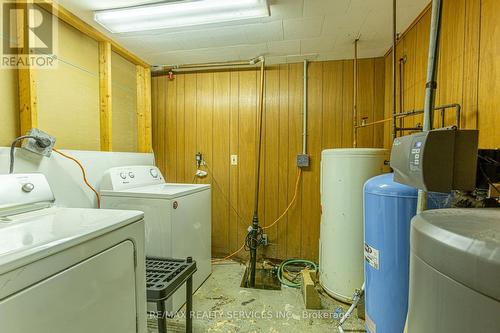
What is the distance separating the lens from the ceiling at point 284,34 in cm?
176

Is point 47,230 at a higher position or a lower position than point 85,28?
lower

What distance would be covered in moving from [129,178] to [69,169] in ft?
1.56

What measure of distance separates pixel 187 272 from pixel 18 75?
1.62m

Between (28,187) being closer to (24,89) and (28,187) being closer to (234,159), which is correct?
(24,89)

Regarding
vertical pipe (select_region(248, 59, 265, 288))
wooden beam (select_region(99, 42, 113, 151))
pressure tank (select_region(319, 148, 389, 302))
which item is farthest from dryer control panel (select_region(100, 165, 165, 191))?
pressure tank (select_region(319, 148, 389, 302))

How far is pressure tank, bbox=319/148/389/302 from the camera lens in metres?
1.91

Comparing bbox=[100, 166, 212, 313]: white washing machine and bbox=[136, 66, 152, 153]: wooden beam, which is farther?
bbox=[136, 66, 152, 153]: wooden beam

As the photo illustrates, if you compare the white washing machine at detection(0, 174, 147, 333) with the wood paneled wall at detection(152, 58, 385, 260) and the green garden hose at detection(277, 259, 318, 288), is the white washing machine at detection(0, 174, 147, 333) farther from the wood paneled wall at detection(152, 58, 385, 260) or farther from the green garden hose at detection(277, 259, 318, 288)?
the wood paneled wall at detection(152, 58, 385, 260)

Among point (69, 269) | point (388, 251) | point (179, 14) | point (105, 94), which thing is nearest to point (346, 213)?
point (388, 251)

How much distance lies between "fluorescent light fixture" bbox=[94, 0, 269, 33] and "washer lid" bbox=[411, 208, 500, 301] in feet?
5.36

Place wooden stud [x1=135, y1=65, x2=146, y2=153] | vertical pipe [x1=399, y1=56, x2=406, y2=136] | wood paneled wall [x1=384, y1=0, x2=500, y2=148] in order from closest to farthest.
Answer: wood paneled wall [x1=384, y1=0, x2=500, y2=148] → vertical pipe [x1=399, y1=56, x2=406, y2=136] → wooden stud [x1=135, y1=65, x2=146, y2=153]

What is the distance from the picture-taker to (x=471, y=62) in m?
1.36

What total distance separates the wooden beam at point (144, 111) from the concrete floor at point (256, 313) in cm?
161

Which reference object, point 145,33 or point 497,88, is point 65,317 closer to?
point 497,88
